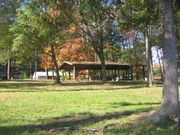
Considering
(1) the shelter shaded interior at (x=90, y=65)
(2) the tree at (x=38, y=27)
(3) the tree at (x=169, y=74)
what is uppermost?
(2) the tree at (x=38, y=27)

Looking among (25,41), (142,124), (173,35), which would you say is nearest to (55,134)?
(142,124)

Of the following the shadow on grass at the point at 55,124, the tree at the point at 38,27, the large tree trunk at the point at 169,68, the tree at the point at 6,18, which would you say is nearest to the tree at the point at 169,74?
the large tree trunk at the point at 169,68

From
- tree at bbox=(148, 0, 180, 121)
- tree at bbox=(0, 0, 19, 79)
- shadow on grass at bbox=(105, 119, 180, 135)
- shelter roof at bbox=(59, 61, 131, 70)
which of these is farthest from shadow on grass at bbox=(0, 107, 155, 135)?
shelter roof at bbox=(59, 61, 131, 70)

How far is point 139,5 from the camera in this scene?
8234 mm

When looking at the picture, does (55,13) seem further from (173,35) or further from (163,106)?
(163,106)

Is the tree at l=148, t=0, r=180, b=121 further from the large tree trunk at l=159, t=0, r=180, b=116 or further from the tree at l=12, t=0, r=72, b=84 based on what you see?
the tree at l=12, t=0, r=72, b=84

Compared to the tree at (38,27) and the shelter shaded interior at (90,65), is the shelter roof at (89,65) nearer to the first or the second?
the shelter shaded interior at (90,65)

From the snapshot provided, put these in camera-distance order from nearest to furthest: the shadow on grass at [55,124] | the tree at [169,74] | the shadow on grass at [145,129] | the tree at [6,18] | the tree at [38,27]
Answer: the shadow on grass at [145,129], the shadow on grass at [55,124], the tree at [169,74], the tree at [38,27], the tree at [6,18]

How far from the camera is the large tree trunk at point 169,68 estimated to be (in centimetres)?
546

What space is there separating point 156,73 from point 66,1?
170 ft

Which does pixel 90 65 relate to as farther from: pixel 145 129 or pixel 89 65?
pixel 145 129

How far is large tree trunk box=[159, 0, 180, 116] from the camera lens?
546 centimetres

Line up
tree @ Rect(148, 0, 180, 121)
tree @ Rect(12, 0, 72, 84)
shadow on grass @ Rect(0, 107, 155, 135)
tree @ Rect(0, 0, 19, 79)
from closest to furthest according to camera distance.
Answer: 1. shadow on grass @ Rect(0, 107, 155, 135)
2. tree @ Rect(148, 0, 180, 121)
3. tree @ Rect(12, 0, 72, 84)
4. tree @ Rect(0, 0, 19, 79)

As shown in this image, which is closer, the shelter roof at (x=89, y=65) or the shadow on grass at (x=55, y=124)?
the shadow on grass at (x=55, y=124)
